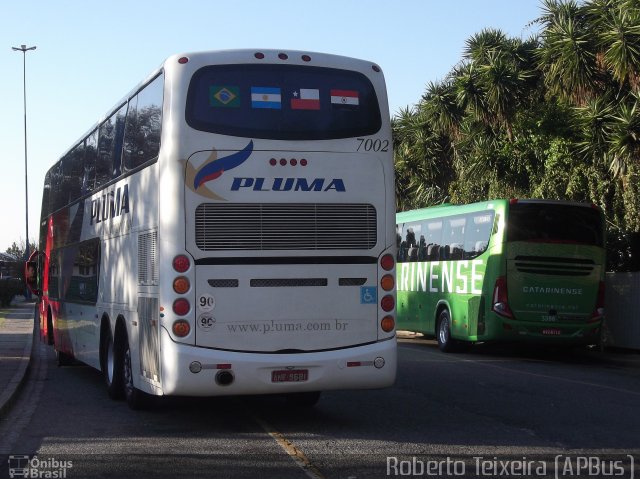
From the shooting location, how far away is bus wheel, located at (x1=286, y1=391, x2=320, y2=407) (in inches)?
500

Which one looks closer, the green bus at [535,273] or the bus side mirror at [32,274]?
the bus side mirror at [32,274]

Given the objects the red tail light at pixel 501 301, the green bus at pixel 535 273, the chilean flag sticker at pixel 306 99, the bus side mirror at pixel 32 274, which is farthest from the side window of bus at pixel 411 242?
the chilean flag sticker at pixel 306 99

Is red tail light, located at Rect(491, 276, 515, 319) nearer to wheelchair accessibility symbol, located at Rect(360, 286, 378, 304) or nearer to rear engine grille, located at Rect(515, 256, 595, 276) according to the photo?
rear engine grille, located at Rect(515, 256, 595, 276)

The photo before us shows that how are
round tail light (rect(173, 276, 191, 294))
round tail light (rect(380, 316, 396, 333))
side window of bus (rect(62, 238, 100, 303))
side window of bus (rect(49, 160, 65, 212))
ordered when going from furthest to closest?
side window of bus (rect(49, 160, 65, 212)) < side window of bus (rect(62, 238, 100, 303)) < round tail light (rect(380, 316, 396, 333)) < round tail light (rect(173, 276, 191, 294))

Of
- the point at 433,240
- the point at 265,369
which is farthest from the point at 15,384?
the point at 433,240

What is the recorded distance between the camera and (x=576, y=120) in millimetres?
26625

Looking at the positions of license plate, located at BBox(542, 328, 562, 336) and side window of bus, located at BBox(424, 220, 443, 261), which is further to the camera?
side window of bus, located at BBox(424, 220, 443, 261)

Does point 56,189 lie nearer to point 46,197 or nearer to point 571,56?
point 46,197

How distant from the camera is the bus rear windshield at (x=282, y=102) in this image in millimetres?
10703

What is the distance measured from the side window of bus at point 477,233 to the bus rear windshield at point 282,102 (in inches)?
428

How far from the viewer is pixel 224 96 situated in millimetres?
10742

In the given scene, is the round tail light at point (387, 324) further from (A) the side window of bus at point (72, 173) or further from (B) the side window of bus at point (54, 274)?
(B) the side window of bus at point (54, 274)

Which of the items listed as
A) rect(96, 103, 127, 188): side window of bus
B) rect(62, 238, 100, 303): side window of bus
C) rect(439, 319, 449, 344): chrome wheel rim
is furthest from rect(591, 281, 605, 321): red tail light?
rect(96, 103, 127, 188): side window of bus

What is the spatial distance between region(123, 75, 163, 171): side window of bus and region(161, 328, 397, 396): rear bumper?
218 centimetres
